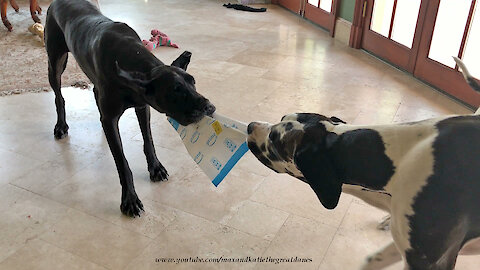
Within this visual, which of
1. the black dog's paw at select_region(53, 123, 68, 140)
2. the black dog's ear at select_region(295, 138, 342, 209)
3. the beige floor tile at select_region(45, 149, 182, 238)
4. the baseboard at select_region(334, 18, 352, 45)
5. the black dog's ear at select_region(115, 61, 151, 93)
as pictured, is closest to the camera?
the black dog's ear at select_region(295, 138, 342, 209)

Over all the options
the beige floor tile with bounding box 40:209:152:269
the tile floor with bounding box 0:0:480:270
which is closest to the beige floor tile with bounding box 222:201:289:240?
the tile floor with bounding box 0:0:480:270

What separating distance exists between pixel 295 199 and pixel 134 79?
0.91 m

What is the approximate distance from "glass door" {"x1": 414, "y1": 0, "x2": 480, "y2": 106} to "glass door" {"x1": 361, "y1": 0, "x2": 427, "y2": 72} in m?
0.12

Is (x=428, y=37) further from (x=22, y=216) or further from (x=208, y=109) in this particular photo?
(x=22, y=216)

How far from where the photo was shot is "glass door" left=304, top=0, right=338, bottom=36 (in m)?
4.84

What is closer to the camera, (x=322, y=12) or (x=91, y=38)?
(x=91, y=38)

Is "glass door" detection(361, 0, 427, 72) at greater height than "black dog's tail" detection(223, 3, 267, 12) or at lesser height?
greater

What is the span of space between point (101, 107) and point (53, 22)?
79cm

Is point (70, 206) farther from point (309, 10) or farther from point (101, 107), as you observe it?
point (309, 10)

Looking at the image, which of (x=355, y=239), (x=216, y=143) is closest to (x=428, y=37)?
(x=355, y=239)

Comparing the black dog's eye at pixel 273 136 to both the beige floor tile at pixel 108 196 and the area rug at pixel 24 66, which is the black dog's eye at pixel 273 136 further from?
the area rug at pixel 24 66

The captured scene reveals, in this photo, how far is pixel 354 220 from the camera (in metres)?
1.94

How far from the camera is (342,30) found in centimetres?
464

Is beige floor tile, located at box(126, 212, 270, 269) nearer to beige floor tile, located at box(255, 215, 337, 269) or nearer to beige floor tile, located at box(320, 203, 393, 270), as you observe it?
beige floor tile, located at box(255, 215, 337, 269)
